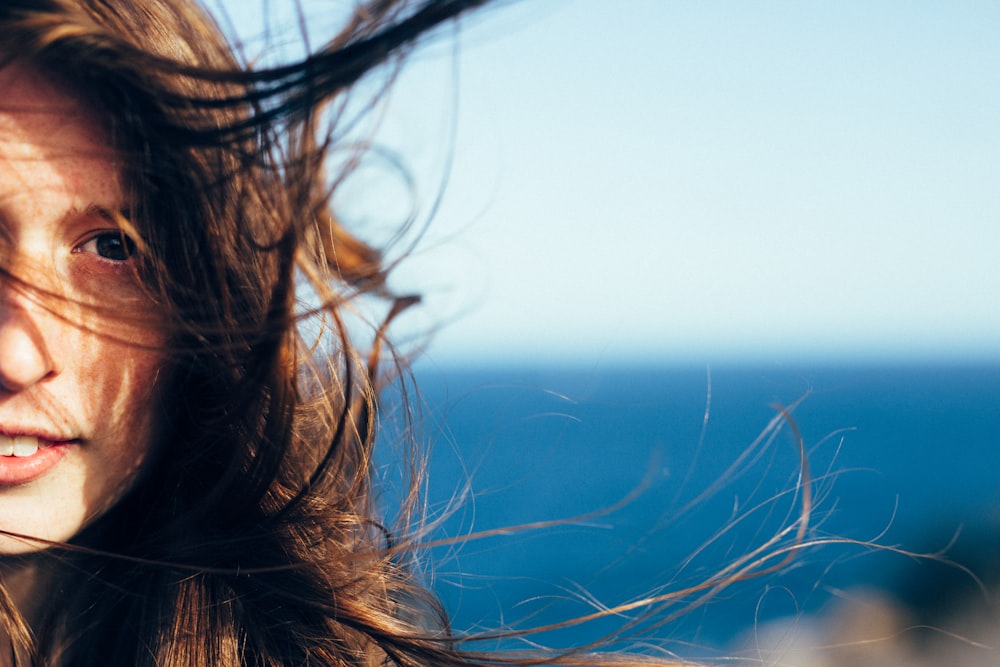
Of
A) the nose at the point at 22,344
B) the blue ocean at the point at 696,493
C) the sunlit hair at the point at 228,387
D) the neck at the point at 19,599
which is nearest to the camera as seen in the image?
the nose at the point at 22,344

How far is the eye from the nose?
16 cm

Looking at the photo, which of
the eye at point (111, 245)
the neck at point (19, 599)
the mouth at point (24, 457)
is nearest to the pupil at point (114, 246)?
the eye at point (111, 245)

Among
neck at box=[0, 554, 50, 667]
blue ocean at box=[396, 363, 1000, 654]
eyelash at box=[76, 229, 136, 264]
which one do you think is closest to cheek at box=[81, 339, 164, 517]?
eyelash at box=[76, 229, 136, 264]

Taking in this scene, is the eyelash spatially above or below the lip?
above

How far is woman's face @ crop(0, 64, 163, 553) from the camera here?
1.43 metres

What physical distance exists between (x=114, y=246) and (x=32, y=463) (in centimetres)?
40

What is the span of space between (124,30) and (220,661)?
1.24 m

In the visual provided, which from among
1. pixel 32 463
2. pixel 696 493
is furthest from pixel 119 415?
pixel 696 493

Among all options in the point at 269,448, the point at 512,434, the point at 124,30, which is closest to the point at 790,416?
the point at 269,448

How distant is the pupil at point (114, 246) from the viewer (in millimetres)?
1562

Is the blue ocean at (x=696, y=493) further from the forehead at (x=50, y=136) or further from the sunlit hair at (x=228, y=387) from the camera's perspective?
the forehead at (x=50, y=136)

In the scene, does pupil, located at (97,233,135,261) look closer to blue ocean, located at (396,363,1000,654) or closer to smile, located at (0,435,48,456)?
smile, located at (0,435,48,456)

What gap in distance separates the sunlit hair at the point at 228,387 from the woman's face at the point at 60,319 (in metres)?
0.04

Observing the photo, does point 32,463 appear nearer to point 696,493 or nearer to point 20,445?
point 20,445
